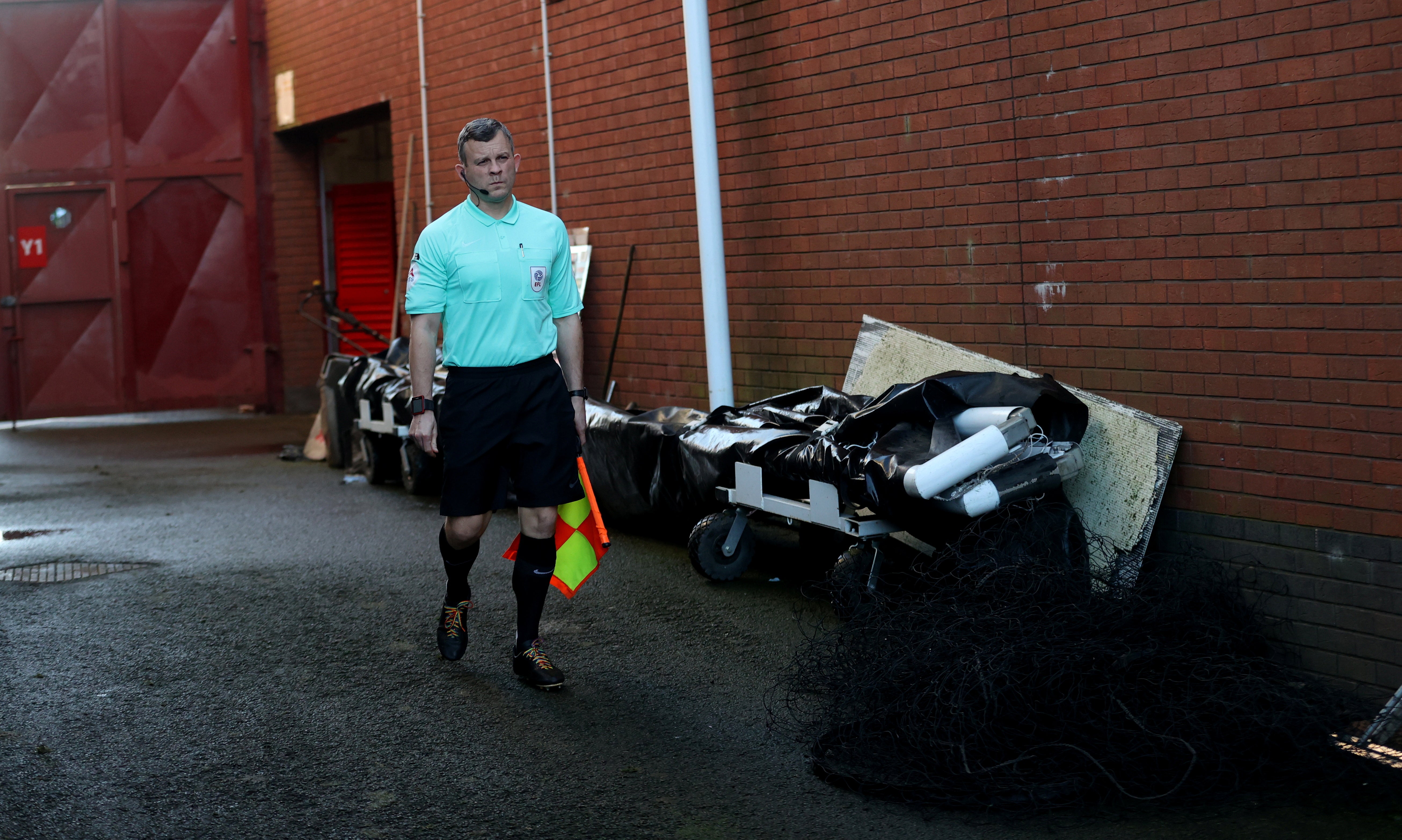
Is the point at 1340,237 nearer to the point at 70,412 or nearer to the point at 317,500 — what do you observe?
the point at 317,500

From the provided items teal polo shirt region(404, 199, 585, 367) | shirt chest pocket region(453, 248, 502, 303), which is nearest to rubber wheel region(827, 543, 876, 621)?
teal polo shirt region(404, 199, 585, 367)

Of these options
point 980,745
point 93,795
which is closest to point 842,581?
point 980,745

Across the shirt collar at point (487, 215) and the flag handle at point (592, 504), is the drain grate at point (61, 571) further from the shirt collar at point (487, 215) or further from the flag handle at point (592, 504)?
the shirt collar at point (487, 215)

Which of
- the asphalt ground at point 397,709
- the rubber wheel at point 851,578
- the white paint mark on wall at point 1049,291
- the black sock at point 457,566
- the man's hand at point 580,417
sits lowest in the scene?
the asphalt ground at point 397,709

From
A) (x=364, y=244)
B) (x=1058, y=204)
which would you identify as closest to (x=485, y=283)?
(x=1058, y=204)

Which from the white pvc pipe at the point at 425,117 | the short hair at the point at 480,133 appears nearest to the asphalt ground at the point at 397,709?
the short hair at the point at 480,133

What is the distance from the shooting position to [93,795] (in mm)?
3904

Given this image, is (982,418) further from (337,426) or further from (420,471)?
(337,426)

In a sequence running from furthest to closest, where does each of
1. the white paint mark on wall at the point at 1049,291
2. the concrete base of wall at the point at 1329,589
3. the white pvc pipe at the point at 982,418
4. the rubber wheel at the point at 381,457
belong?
the rubber wheel at the point at 381,457 < the white paint mark on wall at the point at 1049,291 < the white pvc pipe at the point at 982,418 < the concrete base of wall at the point at 1329,589

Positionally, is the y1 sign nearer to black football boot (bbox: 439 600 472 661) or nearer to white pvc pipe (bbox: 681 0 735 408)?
white pvc pipe (bbox: 681 0 735 408)

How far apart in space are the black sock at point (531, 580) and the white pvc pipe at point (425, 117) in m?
7.06

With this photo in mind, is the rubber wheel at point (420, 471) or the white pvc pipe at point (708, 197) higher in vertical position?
the white pvc pipe at point (708, 197)

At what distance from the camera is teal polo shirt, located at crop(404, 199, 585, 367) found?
4.58 meters

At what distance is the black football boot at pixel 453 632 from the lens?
5062mm
